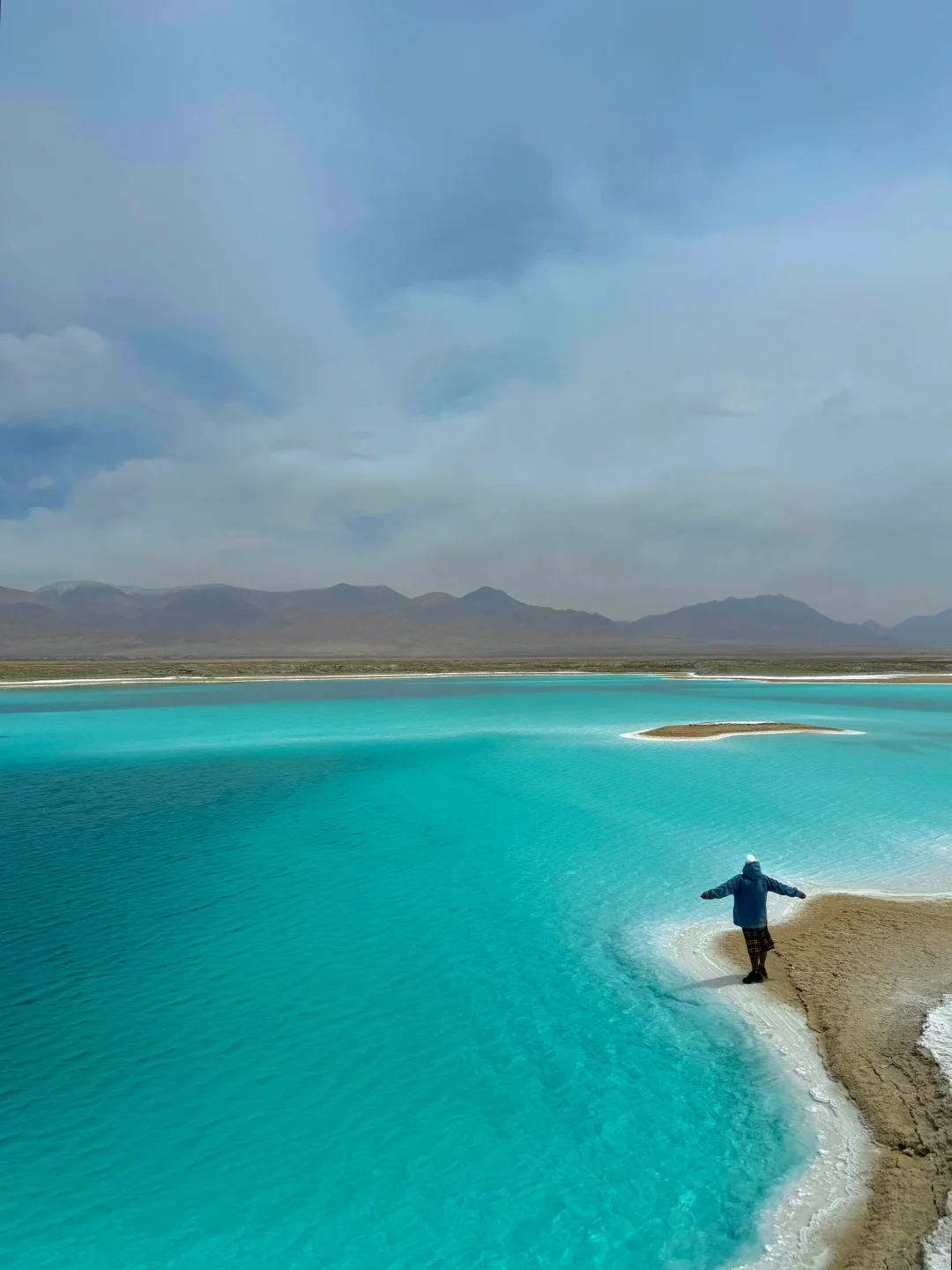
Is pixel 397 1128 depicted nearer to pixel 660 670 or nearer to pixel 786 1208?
pixel 786 1208

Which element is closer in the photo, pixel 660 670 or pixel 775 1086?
pixel 775 1086

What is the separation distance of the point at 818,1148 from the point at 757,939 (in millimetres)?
3568

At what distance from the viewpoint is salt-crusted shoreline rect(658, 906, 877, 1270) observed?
5832 mm

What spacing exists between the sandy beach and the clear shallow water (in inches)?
32.3

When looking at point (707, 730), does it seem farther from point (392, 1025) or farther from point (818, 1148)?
point (818, 1148)

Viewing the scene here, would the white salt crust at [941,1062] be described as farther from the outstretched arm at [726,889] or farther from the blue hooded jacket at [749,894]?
the outstretched arm at [726,889]

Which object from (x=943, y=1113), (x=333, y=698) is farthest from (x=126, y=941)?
(x=333, y=698)

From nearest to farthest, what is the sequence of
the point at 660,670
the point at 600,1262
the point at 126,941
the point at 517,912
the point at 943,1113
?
the point at 600,1262, the point at 943,1113, the point at 126,941, the point at 517,912, the point at 660,670

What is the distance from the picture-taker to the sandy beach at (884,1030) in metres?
5.87

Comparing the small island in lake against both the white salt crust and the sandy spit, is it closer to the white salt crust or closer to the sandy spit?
the sandy spit

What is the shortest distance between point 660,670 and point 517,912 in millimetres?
106837

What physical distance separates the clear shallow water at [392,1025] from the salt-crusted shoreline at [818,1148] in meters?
0.22

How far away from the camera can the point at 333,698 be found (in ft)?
222

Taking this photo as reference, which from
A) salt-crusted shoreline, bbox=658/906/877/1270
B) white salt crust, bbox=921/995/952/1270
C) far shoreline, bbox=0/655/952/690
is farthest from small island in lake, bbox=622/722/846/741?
far shoreline, bbox=0/655/952/690
